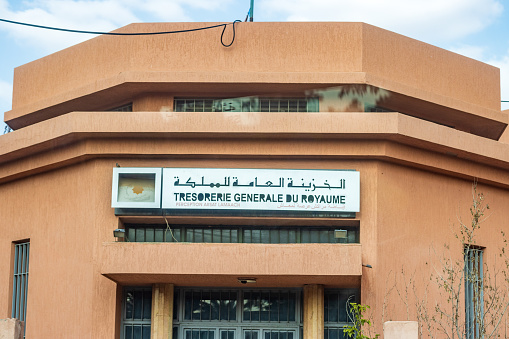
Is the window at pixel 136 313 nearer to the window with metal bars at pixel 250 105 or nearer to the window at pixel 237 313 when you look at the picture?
the window at pixel 237 313

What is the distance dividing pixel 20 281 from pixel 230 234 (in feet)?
15.5

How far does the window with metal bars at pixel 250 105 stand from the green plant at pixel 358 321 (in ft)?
13.6

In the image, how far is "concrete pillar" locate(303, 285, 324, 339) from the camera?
16.1m

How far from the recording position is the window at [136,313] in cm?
1642

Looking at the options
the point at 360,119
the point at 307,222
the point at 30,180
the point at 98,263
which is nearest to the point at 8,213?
the point at 30,180

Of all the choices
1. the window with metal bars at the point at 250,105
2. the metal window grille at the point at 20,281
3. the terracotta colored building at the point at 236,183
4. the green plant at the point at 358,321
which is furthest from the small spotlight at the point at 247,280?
the metal window grille at the point at 20,281

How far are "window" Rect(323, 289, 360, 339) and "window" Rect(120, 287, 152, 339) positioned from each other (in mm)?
3482

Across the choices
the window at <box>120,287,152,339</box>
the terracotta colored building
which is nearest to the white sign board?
the terracotta colored building

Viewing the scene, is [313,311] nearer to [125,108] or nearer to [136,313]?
[136,313]

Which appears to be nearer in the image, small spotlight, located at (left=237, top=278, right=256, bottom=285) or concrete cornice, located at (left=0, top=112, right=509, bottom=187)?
small spotlight, located at (left=237, top=278, right=256, bottom=285)

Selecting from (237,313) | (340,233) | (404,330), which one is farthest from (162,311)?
(404,330)

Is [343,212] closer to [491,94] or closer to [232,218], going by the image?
[232,218]

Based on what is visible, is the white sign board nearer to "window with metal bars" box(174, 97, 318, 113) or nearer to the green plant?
"window with metal bars" box(174, 97, 318, 113)

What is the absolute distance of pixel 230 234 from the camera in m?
16.8
